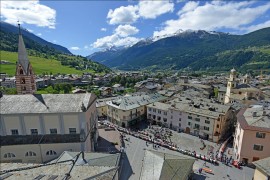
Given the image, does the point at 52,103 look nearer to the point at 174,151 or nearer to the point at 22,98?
the point at 22,98

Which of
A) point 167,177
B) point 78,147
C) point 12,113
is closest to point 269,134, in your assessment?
point 167,177

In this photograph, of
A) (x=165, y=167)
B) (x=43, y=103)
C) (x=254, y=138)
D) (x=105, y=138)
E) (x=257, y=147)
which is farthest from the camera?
(x=105, y=138)

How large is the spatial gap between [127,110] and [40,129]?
29606mm

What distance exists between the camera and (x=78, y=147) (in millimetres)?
37031

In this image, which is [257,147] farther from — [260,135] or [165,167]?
[165,167]

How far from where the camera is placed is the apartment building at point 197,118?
52.4m

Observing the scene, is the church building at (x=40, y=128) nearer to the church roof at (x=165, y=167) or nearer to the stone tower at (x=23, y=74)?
the stone tower at (x=23, y=74)

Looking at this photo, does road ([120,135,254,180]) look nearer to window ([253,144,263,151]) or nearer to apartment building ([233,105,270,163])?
apartment building ([233,105,270,163])

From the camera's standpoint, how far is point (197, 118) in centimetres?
5478

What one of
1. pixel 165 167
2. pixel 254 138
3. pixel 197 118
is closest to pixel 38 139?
pixel 165 167

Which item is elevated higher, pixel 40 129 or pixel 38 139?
pixel 40 129

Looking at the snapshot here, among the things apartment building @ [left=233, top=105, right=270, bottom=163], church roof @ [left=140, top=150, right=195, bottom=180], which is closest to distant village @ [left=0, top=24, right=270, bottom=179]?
apartment building @ [left=233, top=105, right=270, bottom=163]

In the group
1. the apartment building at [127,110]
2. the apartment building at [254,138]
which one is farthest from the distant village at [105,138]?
the apartment building at [127,110]

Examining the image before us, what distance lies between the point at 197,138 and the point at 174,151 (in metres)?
12.2
